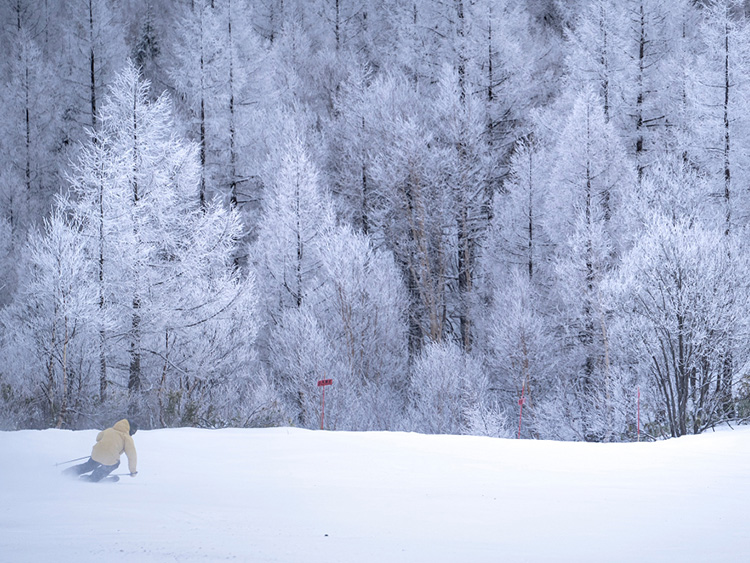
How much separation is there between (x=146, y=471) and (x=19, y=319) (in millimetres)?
14712

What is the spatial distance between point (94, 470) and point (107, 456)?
19 centimetres

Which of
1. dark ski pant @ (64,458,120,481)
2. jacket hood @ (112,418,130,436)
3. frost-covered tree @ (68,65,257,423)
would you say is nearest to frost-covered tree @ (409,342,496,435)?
frost-covered tree @ (68,65,257,423)

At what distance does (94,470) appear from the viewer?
6.68 metres

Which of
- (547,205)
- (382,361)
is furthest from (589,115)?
(382,361)

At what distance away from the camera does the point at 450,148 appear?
25203mm

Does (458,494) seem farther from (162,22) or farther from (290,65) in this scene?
(162,22)

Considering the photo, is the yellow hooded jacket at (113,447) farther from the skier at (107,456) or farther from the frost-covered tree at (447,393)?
the frost-covered tree at (447,393)

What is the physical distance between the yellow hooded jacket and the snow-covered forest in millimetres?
4846

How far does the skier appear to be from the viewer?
6.67 metres

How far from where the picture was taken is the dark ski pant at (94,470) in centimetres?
664

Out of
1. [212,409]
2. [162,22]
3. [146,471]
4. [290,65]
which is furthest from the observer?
[162,22]

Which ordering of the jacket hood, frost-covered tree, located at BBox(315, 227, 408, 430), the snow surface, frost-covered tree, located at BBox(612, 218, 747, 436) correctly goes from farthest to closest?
1. frost-covered tree, located at BBox(315, 227, 408, 430)
2. frost-covered tree, located at BBox(612, 218, 747, 436)
3. the jacket hood
4. the snow surface

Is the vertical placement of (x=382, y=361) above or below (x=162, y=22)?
below

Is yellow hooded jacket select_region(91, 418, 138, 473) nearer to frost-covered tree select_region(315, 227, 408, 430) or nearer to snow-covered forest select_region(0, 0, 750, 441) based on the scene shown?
snow-covered forest select_region(0, 0, 750, 441)
